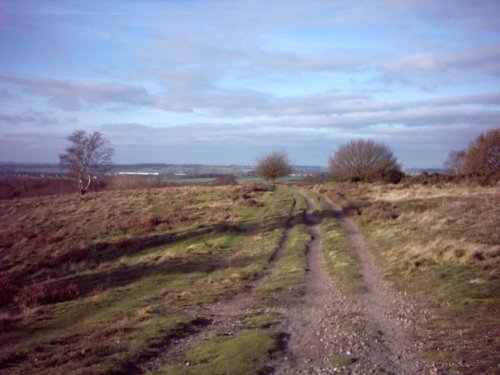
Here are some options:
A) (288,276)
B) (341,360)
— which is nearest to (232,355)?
(341,360)

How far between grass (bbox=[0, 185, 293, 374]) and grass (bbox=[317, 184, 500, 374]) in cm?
353

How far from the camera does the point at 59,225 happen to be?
37.4 meters

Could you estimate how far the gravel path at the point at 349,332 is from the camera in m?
7.51

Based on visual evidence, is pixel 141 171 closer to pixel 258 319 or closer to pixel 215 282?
pixel 215 282

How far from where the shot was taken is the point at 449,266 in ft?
46.1

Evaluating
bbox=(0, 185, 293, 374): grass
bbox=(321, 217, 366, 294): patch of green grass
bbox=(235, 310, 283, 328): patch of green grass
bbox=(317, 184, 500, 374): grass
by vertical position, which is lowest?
bbox=(0, 185, 293, 374): grass

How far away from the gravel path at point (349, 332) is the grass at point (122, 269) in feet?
3.79

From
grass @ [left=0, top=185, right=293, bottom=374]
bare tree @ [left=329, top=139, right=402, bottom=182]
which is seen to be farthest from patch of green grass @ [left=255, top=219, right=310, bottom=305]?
bare tree @ [left=329, top=139, right=402, bottom=182]

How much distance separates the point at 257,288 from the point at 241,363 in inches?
258

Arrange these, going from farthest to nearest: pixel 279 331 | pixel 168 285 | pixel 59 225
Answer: pixel 59 225 → pixel 168 285 → pixel 279 331

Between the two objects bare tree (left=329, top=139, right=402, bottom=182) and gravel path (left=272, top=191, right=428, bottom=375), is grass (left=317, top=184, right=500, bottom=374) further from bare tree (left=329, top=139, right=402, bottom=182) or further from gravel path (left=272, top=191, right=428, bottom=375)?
bare tree (left=329, top=139, right=402, bottom=182)

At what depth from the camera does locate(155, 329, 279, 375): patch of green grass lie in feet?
24.2

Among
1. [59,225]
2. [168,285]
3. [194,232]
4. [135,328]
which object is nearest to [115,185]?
[59,225]

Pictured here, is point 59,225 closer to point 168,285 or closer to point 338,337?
point 168,285
